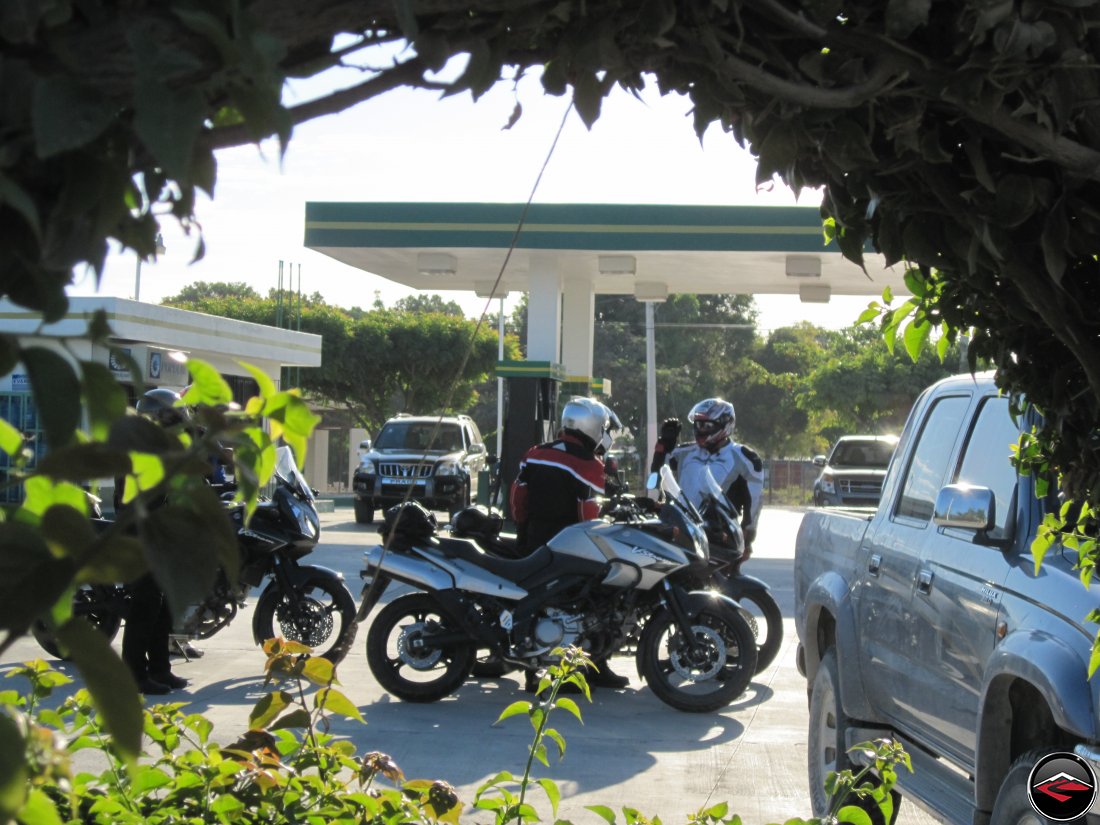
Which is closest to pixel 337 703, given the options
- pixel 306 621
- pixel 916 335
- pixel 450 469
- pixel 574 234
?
pixel 916 335

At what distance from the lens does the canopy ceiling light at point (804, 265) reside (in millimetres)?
22969

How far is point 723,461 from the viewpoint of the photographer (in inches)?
400

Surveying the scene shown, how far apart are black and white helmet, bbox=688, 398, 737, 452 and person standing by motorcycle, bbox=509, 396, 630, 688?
5.32ft

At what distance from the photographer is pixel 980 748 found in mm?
4016

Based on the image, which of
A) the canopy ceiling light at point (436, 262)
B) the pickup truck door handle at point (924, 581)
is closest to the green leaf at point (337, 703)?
the pickup truck door handle at point (924, 581)

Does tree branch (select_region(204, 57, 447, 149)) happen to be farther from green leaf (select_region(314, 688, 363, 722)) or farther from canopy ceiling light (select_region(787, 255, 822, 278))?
canopy ceiling light (select_region(787, 255, 822, 278))

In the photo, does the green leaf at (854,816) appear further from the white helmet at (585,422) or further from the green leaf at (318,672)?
the white helmet at (585,422)

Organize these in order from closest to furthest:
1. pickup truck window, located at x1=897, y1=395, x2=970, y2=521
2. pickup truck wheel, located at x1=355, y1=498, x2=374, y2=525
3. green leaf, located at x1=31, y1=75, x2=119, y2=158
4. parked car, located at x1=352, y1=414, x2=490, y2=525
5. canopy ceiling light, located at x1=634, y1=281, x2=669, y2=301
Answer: green leaf, located at x1=31, y1=75, x2=119, y2=158
pickup truck window, located at x1=897, y1=395, x2=970, y2=521
parked car, located at x1=352, y1=414, x2=490, y2=525
pickup truck wheel, located at x1=355, y1=498, x2=374, y2=525
canopy ceiling light, located at x1=634, y1=281, x2=669, y2=301

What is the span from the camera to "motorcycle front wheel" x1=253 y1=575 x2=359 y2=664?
8977 mm

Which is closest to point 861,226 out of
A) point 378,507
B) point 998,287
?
point 998,287

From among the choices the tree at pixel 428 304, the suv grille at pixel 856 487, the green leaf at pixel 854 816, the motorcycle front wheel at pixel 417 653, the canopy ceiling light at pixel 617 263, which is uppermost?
the tree at pixel 428 304

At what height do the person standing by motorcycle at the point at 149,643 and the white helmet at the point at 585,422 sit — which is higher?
the white helmet at the point at 585,422

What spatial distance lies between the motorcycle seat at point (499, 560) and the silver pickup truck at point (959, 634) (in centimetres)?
214

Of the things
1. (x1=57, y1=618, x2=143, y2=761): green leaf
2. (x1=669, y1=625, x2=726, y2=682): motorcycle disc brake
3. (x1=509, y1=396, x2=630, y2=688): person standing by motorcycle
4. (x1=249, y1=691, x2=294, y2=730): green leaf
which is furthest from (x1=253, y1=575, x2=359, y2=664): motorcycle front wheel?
(x1=57, y1=618, x2=143, y2=761): green leaf
